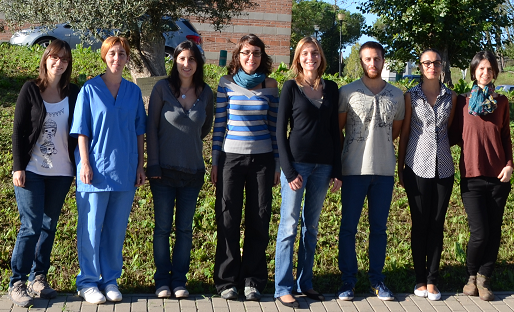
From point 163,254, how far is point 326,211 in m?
2.40

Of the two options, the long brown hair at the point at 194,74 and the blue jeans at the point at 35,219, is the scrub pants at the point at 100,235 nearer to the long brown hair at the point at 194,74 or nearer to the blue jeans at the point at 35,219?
the blue jeans at the point at 35,219

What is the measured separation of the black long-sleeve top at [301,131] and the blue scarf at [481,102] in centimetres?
125

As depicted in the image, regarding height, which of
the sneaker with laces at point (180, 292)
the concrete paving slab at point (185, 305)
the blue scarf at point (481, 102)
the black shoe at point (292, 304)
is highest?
the blue scarf at point (481, 102)

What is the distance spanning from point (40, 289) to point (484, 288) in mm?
3737

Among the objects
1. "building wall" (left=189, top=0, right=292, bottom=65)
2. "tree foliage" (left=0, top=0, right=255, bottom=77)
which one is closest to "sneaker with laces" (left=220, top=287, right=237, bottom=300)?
"tree foliage" (left=0, top=0, right=255, bottom=77)

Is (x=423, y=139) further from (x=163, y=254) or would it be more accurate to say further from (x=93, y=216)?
(x=93, y=216)

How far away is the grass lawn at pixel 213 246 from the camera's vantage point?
504cm

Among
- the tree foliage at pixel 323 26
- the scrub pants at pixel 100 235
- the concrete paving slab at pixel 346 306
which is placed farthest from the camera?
the tree foliage at pixel 323 26

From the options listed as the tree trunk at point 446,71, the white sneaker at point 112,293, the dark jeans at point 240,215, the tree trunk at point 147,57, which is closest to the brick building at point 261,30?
the tree trunk at point 446,71

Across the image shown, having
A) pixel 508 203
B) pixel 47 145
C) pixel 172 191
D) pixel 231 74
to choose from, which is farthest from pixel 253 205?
pixel 508 203

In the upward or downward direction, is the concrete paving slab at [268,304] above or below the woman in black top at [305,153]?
below

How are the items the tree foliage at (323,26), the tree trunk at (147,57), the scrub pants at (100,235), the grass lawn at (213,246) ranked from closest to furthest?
the scrub pants at (100,235), the grass lawn at (213,246), the tree trunk at (147,57), the tree foliage at (323,26)

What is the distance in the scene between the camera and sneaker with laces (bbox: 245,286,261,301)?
4.59 m

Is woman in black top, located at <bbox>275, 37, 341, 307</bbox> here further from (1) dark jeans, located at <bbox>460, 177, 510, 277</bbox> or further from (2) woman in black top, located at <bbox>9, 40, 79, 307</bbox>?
(2) woman in black top, located at <bbox>9, 40, 79, 307</bbox>
